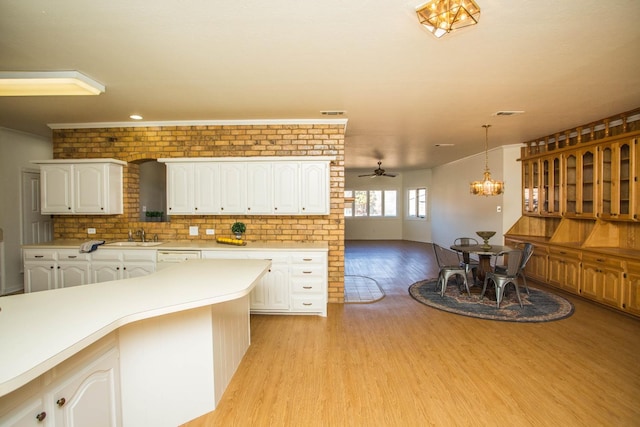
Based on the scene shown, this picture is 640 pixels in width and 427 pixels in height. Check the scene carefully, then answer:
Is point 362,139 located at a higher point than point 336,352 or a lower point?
higher

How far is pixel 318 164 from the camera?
407cm

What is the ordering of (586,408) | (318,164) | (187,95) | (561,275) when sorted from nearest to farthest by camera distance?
(586,408) < (187,95) < (318,164) < (561,275)

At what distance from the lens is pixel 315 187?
4.08m

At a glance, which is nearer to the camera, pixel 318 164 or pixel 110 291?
pixel 110 291

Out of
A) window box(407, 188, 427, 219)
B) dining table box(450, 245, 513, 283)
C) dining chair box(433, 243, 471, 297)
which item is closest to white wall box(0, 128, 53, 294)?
dining chair box(433, 243, 471, 297)

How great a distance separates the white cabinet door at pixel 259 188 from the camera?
412 centimetres

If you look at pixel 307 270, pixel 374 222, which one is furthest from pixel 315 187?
pixel 374 222

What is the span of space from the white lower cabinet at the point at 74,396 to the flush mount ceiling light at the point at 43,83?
2.38 meters

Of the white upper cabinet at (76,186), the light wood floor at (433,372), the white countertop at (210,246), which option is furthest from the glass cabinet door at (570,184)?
the white upper cabinet at (76,186)

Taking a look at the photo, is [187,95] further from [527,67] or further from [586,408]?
[586,408]

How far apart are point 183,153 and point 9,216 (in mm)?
3342

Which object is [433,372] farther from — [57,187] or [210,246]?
[57,187]

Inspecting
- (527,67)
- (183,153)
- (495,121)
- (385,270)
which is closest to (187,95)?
(183,153)

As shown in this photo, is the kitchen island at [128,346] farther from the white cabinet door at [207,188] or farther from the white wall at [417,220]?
the white wall at [417,220]
